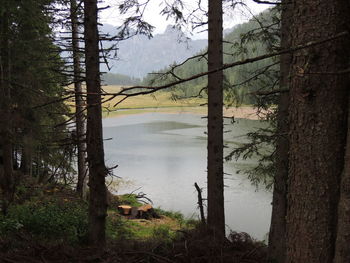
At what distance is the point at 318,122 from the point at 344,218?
483mm

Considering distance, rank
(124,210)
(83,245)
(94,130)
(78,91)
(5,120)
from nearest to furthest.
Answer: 1. (78,91)
2. (94,130)
3. (83,245)
4. (5,120)
5. (124,210)

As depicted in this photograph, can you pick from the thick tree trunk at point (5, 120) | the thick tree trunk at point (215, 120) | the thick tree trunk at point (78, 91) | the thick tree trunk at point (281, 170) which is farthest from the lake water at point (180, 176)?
the thick tree trunk at point (5, 120)

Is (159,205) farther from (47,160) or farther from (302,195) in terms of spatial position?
(302,195)

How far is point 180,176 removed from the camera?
65.0 ft

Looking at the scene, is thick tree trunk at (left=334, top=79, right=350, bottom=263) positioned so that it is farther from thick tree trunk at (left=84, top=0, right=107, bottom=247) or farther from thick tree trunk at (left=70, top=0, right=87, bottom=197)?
thick tree trunk at (left=84, top=0, right=107, bottom=247)

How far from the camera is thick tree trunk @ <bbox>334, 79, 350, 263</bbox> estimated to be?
64.3 inches

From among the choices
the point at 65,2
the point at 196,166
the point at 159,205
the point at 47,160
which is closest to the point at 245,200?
the point at 159,205

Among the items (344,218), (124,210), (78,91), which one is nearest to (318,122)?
(344,218)

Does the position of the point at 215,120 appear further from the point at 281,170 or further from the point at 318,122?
the point at 318,122

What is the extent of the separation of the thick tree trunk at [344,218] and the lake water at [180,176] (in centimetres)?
474

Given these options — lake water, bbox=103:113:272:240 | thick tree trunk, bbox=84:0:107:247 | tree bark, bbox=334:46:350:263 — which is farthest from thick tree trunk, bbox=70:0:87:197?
lake water, bbox=103:113:272:240

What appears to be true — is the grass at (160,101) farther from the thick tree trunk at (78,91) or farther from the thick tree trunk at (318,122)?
the thick tree trunk at (318,122)

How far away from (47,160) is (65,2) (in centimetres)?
593

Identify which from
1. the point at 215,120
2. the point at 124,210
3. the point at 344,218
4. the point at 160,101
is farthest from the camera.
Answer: the point at 124,210
